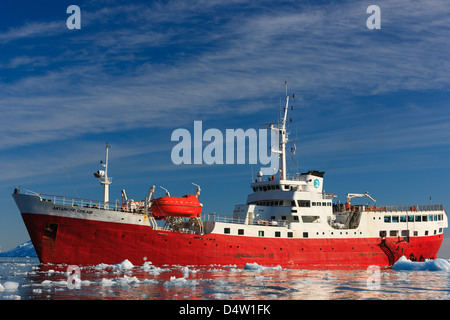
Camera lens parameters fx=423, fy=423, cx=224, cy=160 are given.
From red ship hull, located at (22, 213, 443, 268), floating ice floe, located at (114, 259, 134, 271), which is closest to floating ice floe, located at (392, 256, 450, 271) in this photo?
red ship hull, located at (22, 213, 443, 268)

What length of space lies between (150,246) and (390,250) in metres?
25.2

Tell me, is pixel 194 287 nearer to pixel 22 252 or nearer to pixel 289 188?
pixel 289 188

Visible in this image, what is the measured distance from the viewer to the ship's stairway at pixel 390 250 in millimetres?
42875

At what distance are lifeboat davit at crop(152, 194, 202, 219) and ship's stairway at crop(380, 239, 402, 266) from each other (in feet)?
69.7

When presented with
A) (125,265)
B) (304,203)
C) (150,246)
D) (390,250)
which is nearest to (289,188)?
(304,203)

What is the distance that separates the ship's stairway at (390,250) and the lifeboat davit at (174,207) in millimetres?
21250

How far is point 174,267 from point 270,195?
1338cm

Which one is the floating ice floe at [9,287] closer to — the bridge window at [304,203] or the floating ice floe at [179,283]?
the floating ice floe at [179,283]

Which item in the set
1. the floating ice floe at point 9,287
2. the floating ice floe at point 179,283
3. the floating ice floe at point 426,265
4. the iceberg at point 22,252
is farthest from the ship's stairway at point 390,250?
the iceberg at point 22,252

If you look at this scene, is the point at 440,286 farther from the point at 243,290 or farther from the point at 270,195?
the point at 270,195

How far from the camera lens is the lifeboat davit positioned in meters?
32.3

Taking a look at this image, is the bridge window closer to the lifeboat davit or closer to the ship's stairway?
the ship's stairway

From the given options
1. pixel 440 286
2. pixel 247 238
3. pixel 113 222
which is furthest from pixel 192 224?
pixel 440 286
